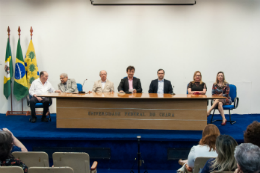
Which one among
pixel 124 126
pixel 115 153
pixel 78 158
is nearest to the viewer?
pixel 78 158

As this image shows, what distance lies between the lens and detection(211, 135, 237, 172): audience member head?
1600 mm

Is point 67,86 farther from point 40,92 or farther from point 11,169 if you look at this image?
point 11,169

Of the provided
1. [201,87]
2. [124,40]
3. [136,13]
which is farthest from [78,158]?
[136,13]

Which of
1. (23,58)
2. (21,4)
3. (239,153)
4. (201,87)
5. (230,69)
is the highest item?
(21,4)

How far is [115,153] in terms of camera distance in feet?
11.2

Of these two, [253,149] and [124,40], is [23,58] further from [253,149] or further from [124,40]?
[253,149]

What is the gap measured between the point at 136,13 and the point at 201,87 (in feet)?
8.60

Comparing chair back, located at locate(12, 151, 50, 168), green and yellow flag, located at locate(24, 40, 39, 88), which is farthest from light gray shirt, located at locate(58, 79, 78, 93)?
chair back, located at locate(12, 151, 50, 168)

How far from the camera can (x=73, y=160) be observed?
7.19ft

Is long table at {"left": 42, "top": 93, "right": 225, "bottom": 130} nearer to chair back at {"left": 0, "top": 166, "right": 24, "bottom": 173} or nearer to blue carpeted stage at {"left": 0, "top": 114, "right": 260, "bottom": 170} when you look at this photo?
blue carpeted stage at {"left": 0, "top": 114, "right": 260, "bottom": 170}

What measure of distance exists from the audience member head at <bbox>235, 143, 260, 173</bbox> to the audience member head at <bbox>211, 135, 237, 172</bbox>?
334 millimetres

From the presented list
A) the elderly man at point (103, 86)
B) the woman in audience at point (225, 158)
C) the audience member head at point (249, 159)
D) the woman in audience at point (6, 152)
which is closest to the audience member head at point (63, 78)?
the elderly man at point (103, 86)

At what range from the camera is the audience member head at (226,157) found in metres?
1.60

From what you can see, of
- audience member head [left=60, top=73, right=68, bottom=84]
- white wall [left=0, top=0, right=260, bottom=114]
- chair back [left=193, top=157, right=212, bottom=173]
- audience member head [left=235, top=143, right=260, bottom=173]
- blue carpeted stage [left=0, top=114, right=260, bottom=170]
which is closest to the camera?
audience member head [left=235, top=143, right=260, bottom=173]
